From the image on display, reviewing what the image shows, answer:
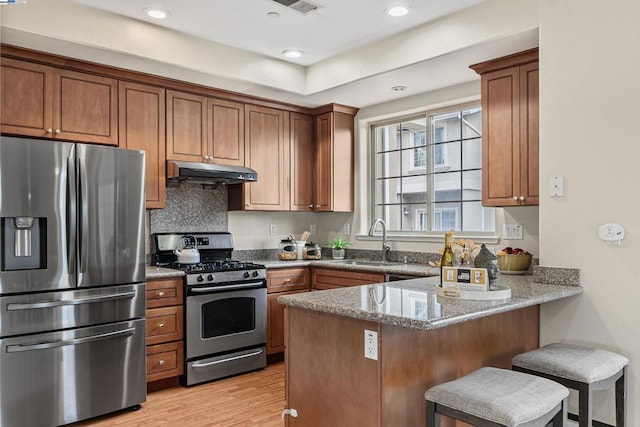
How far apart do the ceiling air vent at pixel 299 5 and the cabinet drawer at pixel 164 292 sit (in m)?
2.06

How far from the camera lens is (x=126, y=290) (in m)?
3.20

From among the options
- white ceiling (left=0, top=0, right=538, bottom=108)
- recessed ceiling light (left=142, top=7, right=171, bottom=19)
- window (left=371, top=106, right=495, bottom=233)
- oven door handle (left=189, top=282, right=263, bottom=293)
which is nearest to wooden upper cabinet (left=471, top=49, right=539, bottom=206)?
white ceiling (left=0, top=0, right=538, bottom=108)

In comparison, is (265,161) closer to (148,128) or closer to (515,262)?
(148,128)

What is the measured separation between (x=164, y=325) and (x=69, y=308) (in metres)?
0.76

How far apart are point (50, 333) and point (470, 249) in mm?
2428

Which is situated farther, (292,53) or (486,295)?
(292,53)

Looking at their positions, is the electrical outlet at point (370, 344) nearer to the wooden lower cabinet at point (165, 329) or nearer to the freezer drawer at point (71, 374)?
the freezer drawer at point (71, 374)

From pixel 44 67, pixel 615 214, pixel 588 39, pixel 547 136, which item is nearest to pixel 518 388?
pixel 615 214

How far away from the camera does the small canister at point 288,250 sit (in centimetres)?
468

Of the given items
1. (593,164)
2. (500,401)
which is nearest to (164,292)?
(500,401)

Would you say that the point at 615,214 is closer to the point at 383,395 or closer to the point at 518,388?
the point at 518,388

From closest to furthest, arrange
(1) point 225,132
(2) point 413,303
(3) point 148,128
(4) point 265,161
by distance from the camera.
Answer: (2) point 413,303, (3) point 148,128, (1) point 225,132, (4) point 265,161

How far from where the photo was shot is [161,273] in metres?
3.54

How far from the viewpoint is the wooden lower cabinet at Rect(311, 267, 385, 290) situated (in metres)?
3.93
